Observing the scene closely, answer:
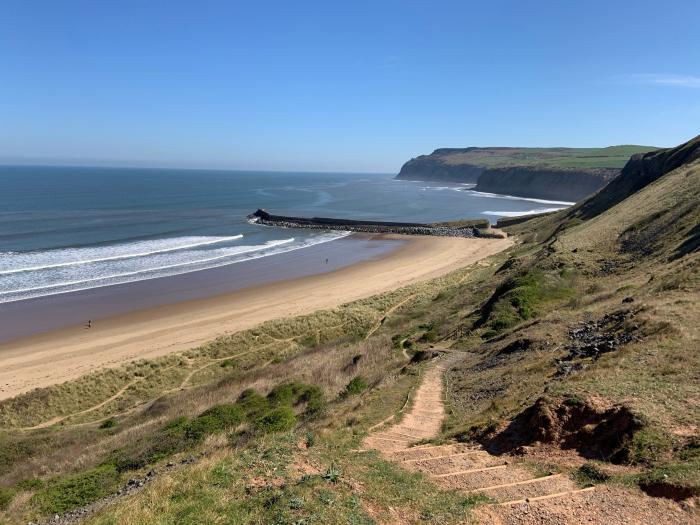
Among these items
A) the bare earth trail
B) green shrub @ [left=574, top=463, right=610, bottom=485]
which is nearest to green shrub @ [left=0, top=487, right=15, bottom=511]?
the bare earth trail

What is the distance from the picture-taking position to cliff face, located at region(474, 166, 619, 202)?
14975cm

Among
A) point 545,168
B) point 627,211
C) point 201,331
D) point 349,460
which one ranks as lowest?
point 201,331

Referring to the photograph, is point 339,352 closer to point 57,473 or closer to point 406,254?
point 57,473

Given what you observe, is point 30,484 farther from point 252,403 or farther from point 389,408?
point 389,408

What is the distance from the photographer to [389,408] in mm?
14406

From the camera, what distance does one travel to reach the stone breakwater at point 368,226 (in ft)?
257

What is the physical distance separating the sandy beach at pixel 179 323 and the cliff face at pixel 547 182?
11328 cm

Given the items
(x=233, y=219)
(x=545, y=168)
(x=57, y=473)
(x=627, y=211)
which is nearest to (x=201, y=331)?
(x=57, y=473)

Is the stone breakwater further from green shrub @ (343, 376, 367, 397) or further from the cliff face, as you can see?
the cliff face

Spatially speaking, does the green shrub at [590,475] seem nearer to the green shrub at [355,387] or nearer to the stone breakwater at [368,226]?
the green shrub at [355,387]

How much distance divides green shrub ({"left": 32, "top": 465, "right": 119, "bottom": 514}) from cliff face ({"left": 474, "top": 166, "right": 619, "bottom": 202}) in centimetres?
15460

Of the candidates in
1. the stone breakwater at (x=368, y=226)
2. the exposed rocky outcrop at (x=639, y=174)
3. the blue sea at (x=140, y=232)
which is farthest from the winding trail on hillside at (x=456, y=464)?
the stone breakwater at (x=368, y=226)

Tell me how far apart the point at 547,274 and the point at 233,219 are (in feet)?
251

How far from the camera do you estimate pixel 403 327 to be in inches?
1127
